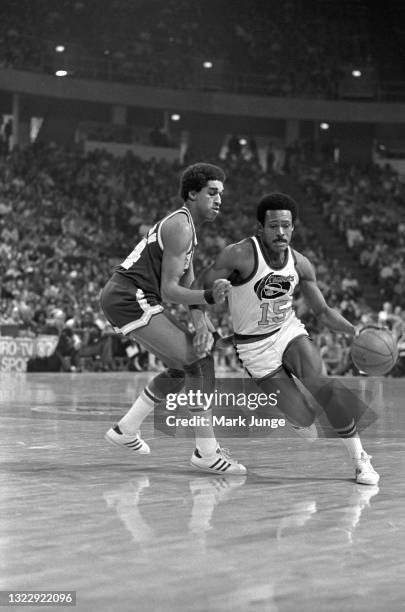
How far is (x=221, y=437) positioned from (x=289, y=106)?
29921 mm

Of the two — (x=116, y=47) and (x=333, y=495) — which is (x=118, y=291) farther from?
Result: (x=116, y=47)

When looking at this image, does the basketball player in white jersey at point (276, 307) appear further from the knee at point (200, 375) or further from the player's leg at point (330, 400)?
the knee at point (200, 375)

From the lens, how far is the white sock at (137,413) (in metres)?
6.09

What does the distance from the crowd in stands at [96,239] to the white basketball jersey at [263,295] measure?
46.6 feet

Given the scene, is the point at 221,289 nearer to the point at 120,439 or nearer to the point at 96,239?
the point at 120,439

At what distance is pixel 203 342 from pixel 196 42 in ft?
106

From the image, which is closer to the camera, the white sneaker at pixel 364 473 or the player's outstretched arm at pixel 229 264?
the white sneaker at pixel 364 473

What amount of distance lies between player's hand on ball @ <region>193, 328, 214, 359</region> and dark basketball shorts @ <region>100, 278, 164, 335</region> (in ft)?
1.29

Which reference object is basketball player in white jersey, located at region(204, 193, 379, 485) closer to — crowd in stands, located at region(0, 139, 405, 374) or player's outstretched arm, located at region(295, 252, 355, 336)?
player's outstretched arm, located at region(295, 252, 355, 336)

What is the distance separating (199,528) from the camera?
4043 mm

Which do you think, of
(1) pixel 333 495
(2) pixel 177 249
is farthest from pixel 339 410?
(2) pixel 177 249

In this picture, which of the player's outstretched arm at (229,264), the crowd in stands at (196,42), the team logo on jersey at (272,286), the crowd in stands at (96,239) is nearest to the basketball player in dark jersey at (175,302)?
the player's outstretched arm at (229,264)

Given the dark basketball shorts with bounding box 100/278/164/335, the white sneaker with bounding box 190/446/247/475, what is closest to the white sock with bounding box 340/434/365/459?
the white sneaker with bounding box 190/446/247/475

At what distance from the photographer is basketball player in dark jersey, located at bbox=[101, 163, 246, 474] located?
18.6ft
